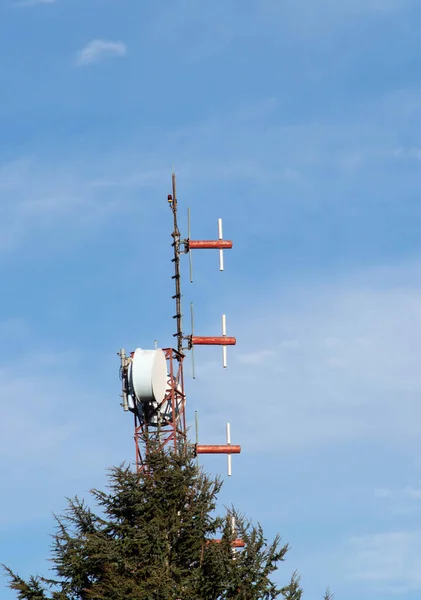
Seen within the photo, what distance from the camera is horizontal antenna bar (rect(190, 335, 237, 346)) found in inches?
2687

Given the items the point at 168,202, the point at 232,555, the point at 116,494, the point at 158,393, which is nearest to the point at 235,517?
the point at 232,555

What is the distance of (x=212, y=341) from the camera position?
6881 centimetres

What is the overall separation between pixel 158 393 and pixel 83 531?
13977mm

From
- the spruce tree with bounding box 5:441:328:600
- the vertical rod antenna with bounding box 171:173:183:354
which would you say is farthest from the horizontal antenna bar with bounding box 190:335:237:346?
the spruce tree with bounding box 5:441:328:600

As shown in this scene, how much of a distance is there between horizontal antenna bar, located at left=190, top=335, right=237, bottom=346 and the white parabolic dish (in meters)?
4.33

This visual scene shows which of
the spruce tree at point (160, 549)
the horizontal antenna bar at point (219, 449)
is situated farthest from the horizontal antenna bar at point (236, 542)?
the horizontal antenna bar at point (219, 449)

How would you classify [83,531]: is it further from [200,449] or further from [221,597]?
[200,449]

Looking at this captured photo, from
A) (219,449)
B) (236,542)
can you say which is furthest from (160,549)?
(219,449)

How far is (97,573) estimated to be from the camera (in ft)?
161

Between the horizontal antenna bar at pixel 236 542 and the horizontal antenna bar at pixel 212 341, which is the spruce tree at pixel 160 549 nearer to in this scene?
the horizontal antenna bar at pixel 236 542

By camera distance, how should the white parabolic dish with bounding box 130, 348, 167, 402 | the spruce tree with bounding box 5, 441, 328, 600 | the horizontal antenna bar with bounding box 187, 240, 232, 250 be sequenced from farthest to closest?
the horizontal antenna bar with bounding box 187, 240, 232, 250 < the white parabolic dish with bounding box 130, 348, 167, 402 < the spruce tree with bounding box 5, 441, 328, 600

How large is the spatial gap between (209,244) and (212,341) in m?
4.72

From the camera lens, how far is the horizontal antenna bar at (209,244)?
6925 centimetres

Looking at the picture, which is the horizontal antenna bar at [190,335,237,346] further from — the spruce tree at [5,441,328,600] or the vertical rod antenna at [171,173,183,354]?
the spruce tree at [5,441,328,600]
